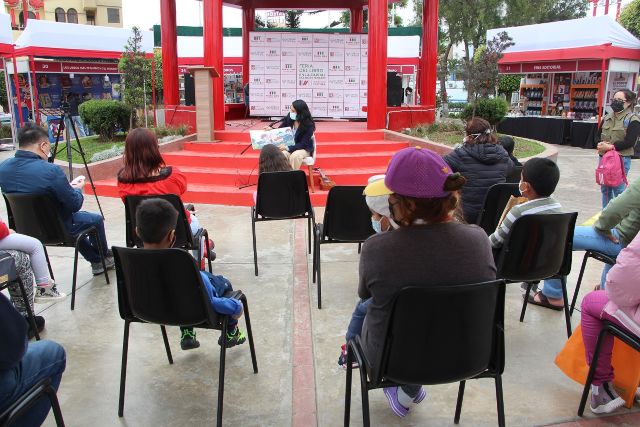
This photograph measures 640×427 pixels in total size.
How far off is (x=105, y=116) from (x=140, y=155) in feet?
26.5

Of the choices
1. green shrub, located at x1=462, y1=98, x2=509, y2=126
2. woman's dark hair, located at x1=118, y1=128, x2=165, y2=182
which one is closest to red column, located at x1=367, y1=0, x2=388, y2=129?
green shrub, located at x1=462, y1=98, x2=509, y2=126

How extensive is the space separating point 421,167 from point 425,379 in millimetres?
840

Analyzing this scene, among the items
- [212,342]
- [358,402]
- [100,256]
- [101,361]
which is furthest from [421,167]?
[100,256]

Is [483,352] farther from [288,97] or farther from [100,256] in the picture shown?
[288,97]

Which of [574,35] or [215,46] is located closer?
[215,46]

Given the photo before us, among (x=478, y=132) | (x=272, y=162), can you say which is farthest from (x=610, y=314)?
(x=272, y=162)

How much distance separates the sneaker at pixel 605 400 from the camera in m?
2.73

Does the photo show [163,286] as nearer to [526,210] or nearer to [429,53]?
[526,210]

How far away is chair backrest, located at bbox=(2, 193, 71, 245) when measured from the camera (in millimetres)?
4039

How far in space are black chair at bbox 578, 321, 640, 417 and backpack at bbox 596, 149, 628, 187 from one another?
13.6ft

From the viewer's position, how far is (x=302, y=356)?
3383 mm

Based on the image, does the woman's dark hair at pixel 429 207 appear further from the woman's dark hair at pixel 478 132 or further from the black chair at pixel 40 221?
the black chair at pixel 40 221

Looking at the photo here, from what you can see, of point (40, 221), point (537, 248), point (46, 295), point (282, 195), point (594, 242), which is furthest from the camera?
point (282, 195)

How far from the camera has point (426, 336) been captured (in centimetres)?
205
